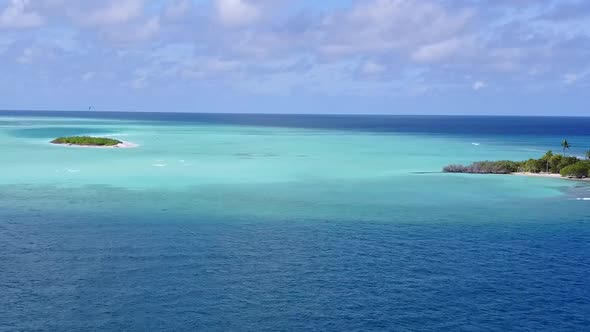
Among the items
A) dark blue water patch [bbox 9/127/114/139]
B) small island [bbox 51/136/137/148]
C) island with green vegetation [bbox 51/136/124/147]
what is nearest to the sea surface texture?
small island [bbox 51/136/137/148]

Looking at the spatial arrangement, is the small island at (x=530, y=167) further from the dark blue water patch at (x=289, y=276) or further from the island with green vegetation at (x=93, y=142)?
the island with green vegetation at (x=93, y=142)

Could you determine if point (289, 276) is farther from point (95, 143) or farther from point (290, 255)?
point (95, 143)

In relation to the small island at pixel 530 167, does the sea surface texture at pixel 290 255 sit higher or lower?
lower

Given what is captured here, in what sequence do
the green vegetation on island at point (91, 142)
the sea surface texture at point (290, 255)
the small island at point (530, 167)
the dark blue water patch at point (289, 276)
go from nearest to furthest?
the dark blue water patch at point (289, 276), the sea surface texture at point (290, 255), the small island at point (530, 167), the green vegetation on island at point (91, 142)

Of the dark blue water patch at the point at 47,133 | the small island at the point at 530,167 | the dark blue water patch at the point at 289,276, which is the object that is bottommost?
the dark blue water patch at the point at 289,276

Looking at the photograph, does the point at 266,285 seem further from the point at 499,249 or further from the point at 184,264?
the point at 499,249

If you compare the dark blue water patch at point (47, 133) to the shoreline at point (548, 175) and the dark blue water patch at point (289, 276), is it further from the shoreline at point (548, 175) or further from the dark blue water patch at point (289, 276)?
the dark blue water patch at point (289, 276)

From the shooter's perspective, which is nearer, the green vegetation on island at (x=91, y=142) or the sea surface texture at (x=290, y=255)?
the sea surface texture at (x=290, y=255)

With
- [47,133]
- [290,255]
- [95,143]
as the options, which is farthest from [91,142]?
[290,255]

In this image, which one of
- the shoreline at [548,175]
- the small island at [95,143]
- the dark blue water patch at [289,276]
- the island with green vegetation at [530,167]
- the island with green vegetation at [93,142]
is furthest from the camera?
the island with green vegetation at [93,142]

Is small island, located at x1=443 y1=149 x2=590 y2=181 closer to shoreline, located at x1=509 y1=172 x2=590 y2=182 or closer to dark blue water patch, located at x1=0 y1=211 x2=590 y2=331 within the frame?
shoreline, located at x1=509 y1=172 x2=590 y2=182

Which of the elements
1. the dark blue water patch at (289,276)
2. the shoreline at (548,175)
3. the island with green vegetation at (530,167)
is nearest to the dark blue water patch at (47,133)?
the island with green vegetation at (530,167)
